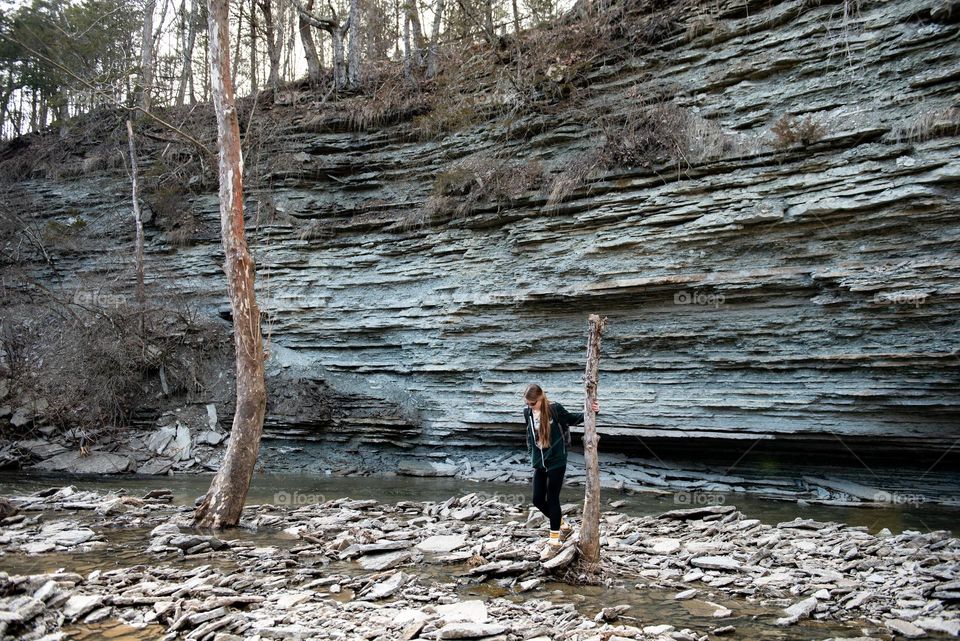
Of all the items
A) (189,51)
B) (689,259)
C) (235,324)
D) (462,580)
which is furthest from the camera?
(189,51)

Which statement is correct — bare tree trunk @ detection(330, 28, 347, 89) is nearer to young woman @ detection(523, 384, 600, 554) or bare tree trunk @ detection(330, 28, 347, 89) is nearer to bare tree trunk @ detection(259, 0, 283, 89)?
bare tree trunk @ detection(259, 0, 283, 89)

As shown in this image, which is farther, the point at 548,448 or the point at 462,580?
the point at 548,448

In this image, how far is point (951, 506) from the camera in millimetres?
10008

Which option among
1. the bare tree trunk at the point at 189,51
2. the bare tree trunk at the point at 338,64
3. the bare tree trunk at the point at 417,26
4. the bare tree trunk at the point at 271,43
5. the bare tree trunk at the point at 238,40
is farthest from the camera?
the bare tree trunk at the point at 189,51

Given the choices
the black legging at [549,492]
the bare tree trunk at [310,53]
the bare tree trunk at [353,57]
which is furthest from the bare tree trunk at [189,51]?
the black legging at [549,492]

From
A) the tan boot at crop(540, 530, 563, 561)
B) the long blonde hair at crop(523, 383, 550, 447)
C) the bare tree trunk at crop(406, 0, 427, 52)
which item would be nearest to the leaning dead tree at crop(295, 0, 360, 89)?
the bare tree trunk at crop(406, 0, 427, 52)

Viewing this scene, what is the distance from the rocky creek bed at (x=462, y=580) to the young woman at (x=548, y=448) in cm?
47

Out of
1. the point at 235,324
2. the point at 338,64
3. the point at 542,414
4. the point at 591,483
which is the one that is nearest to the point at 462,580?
the point at 591,483

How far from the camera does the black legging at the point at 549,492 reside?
20.1 feet

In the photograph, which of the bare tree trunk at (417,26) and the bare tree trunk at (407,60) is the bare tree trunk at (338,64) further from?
the bare tree trunk at (417,26)

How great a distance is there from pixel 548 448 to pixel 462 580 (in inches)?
58.3

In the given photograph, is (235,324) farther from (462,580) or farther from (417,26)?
(417,26)

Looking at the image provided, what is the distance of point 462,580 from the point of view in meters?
5.51

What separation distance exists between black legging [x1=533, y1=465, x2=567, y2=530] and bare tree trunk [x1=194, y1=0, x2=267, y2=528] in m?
3.73
